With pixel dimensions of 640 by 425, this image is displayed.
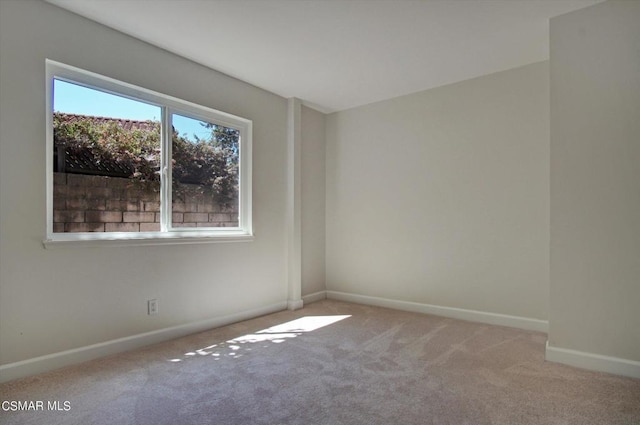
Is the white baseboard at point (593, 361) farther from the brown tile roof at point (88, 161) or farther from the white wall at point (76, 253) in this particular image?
the brown tile roof at point (88, 161)

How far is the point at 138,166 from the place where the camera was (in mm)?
2955

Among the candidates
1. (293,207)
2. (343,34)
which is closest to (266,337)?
(293,207)

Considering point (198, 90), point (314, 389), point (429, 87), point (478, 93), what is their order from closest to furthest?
point (314, 389), point (198, 90), point (478, 93), point (429, 87)

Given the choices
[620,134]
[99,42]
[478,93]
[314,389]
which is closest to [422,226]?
[478,93]

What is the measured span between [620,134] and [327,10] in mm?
2170

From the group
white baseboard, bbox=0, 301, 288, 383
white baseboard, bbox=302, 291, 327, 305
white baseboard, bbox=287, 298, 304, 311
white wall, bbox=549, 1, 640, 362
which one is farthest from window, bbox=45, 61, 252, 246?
white wall, bbox=549, 1, 640, 362

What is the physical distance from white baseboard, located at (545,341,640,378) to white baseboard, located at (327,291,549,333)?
73 cm

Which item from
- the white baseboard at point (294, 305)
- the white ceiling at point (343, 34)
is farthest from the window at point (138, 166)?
the white baseboard at point (294, 305)

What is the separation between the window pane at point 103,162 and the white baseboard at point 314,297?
2047mm

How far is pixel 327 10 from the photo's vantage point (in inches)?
97.3

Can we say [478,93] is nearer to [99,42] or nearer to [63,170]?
[99,42]

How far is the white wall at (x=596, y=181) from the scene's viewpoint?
7.70 ft

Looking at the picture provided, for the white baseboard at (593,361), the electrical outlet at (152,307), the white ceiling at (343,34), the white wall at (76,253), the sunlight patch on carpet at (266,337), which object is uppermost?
the white ceiling at (343,34)

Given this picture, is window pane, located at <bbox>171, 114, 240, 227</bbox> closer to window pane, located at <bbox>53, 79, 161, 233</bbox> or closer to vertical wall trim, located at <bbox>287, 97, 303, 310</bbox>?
window pane, located at <bbox>53, 79, 161, 233</bbox>
